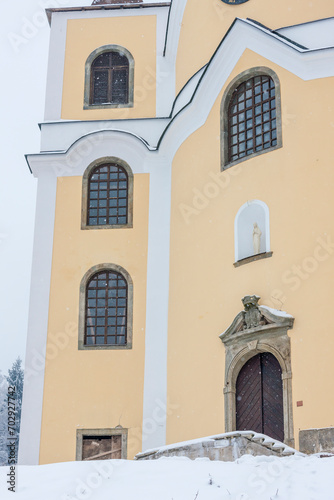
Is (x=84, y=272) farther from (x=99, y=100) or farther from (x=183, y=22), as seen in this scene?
(x=183, y=22)

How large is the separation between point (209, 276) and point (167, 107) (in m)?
5.75

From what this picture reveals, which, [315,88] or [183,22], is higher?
[183,22]

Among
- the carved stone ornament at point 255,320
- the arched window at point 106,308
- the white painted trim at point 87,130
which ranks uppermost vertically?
the white painted trim at point 87,130

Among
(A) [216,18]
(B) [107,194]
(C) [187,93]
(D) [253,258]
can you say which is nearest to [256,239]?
(D) [253,258]

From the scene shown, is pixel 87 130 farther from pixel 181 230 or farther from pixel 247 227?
pixel 247 227

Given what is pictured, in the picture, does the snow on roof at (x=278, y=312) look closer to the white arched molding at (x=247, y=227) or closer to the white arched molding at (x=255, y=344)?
the white arched molding at (x=255, y=344)

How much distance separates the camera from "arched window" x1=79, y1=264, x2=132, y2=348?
765 inches

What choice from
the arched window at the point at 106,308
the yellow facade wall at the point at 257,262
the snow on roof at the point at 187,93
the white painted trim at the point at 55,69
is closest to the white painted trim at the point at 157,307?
the yellow facade wall at the point at 257,262

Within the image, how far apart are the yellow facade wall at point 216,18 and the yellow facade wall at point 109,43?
44.8 inches

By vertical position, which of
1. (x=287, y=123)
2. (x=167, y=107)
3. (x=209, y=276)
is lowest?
(x=209, y=276)

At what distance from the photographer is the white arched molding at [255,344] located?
603 inches

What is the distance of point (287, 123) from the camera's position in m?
16.9

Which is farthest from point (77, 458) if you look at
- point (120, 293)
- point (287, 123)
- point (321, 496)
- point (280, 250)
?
point (321, 496)

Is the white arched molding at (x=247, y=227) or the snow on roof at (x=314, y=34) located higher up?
the snow on roof at (x=314, y=34)
